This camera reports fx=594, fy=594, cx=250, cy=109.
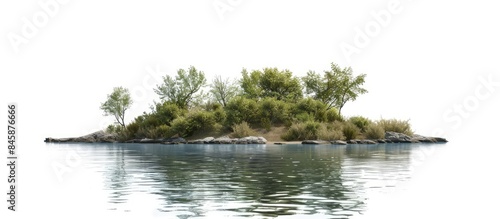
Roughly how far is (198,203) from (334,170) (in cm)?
703

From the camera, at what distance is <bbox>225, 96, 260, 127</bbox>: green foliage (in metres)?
41.4

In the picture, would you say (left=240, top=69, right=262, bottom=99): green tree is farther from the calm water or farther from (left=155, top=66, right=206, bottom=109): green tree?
the calm water

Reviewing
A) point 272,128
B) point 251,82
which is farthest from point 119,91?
point 272,128

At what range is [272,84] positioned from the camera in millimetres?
46938

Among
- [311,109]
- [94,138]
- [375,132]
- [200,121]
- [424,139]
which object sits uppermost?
[311,109]

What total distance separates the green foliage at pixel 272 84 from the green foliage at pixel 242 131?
6817 millimetres

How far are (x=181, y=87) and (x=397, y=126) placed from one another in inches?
667

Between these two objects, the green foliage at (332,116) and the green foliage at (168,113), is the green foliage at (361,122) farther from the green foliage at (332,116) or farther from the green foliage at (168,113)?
the green foliage at (168,113)

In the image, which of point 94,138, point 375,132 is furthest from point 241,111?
point 94,138

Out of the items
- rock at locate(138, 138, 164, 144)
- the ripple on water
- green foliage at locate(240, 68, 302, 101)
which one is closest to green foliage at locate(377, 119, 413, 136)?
green foliage at locate(240, 68, 302, 101)

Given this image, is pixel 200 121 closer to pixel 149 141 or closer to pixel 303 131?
pixel 149 141

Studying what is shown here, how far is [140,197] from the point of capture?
1159cm

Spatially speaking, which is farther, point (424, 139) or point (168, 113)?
point (168, 113)

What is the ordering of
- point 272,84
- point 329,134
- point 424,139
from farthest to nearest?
point 272,84 < point 424,139 < point 329,134
